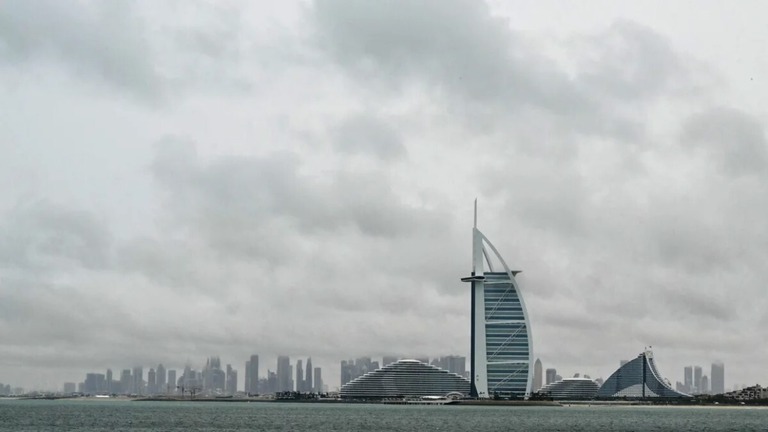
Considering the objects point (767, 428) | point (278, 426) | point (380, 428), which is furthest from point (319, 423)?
point (767, 428)

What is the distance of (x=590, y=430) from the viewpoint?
376 feet

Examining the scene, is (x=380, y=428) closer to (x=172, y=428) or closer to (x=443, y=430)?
(x=443, y=430)

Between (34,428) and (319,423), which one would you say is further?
(319,423)

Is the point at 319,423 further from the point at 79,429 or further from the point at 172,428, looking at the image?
the point at 79,429

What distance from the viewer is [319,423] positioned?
127 metres

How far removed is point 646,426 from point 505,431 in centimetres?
2570

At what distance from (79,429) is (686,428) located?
2665 inches

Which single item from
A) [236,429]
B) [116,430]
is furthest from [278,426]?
[116,430]

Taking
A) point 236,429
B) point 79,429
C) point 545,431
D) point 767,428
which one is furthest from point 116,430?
point 767,428

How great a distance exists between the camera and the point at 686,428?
122375mm

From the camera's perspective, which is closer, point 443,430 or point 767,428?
point 443,430

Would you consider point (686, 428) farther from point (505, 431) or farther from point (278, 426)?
point (278, 426)

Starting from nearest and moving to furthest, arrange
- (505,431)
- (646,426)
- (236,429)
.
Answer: (505,431)
(236,429)
(646,426)

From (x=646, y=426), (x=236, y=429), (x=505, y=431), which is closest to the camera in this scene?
(x=505, y=431)
